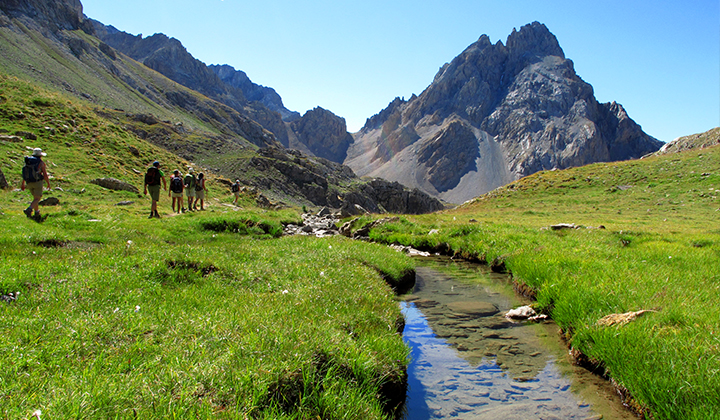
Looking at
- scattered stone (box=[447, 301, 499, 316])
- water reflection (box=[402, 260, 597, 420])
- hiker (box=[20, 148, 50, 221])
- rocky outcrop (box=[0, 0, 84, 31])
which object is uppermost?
rocky outcrop (box=[0, 0, 84, 31])

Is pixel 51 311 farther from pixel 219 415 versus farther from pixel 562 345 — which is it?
pixel 562 345

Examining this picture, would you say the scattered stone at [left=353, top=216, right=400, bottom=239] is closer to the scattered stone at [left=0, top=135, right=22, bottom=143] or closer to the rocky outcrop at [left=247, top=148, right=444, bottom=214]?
the rocky outcrop at [left=247, top=148, right=444, bottom=214]

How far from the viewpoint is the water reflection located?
5848 millimetres

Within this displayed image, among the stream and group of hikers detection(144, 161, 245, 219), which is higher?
group of hikers detection(144, 161, 245, 219)

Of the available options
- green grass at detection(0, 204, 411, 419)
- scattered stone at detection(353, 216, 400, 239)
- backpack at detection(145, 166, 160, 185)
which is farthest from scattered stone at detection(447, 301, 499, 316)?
backpack at detection(145, 166, 160, 185)

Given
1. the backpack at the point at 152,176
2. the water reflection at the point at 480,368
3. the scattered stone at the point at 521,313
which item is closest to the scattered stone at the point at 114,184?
the backpack at the point at 152,176

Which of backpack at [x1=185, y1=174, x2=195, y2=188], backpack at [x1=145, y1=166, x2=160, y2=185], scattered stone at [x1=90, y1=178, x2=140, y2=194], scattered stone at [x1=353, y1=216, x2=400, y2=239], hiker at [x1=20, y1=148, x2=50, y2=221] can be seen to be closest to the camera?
hiker at [x1=20, y1=148, x2=50, y2=221]

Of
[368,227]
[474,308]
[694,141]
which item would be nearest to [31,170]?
[474,308]

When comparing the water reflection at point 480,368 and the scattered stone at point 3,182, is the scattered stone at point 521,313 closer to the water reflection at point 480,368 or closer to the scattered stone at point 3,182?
the water reflection at point 480,368

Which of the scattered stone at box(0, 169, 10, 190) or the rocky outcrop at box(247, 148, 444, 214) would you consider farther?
the rocky outcrop at box(247, 148, 444, 214)

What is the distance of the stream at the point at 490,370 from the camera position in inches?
229

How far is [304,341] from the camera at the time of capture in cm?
519

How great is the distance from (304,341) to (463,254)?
646 inches

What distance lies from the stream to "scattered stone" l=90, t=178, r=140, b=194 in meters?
29.6
